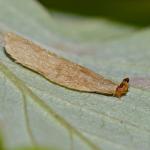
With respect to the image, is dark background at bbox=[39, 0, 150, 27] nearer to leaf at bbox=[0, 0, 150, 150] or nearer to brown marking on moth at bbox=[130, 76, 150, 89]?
leaf at bbox=[0, 0, 150, 150]

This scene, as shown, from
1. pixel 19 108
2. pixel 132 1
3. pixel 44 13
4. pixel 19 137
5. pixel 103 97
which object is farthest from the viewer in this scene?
pixel 132 1

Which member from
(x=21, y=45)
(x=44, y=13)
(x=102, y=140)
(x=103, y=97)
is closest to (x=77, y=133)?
(x=102, y=140)

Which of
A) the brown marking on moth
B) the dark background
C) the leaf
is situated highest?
the dark background

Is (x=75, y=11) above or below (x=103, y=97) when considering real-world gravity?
above

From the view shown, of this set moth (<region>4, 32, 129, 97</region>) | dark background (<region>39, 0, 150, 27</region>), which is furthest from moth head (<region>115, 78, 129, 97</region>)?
dark background (<region>39, 0, 150, 27</region>)

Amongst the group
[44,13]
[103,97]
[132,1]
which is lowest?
[103,97]

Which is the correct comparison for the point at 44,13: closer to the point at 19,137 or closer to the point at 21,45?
the point at 21,45

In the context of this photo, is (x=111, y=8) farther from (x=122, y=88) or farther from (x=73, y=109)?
(x=73, y=109)
